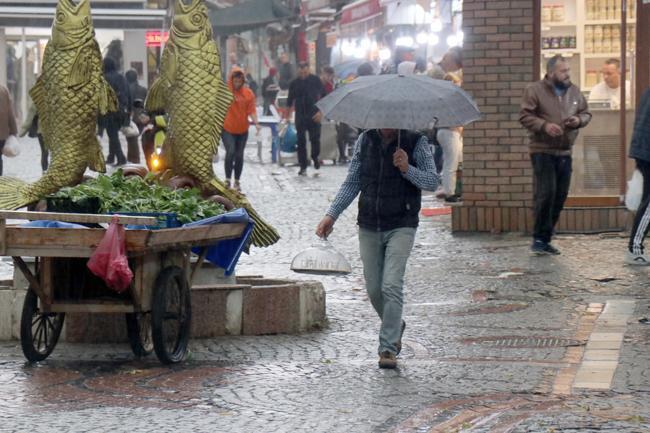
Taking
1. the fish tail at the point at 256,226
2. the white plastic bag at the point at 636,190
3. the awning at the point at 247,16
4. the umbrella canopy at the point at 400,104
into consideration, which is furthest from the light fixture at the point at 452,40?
the umbrella canopy at the point at 400,104

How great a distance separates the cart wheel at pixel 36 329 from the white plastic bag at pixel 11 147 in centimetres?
1077

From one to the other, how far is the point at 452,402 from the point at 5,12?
34.1 m

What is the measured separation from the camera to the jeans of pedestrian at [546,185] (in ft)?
46.6

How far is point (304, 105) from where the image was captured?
26.1 m

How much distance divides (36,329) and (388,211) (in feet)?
7.38

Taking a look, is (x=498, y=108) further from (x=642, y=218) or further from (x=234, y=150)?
(x=234, y=150)

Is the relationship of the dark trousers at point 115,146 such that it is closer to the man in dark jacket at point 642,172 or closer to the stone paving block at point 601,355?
the man in dark jacket at point 642,172

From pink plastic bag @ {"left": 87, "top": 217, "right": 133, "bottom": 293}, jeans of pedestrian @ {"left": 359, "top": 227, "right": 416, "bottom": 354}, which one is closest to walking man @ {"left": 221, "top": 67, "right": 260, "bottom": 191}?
jeans of pedestrian @ {"left": 359, "top": 227, "right": 416, "bottom": 354}

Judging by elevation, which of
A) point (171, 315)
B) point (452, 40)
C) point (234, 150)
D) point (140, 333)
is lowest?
point (140, 333)

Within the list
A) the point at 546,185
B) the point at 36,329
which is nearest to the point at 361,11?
the point at 546,185

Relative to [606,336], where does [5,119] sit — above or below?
above

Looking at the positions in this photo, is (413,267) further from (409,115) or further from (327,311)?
(409,115)

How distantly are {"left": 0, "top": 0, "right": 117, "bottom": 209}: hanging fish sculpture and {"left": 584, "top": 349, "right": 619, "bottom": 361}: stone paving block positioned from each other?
3848 millimetres

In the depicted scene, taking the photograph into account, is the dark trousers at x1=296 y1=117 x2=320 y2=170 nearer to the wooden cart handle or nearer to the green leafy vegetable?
the green leafy vegetable
